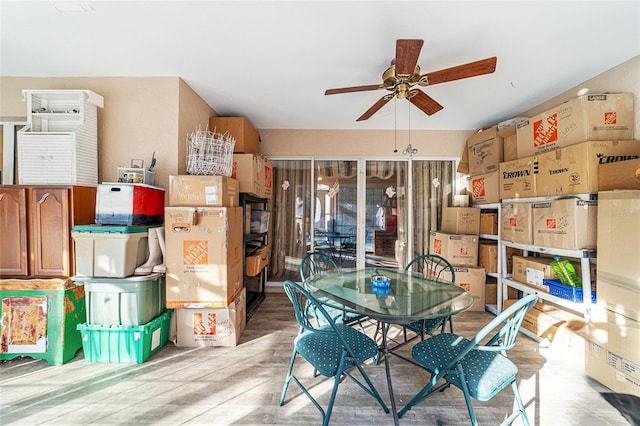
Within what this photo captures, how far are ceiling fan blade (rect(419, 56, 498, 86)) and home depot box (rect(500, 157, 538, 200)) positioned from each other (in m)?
1.53

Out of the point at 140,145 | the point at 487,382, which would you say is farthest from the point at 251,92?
the point at 487,382

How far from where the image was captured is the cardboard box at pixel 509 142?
3.03 m

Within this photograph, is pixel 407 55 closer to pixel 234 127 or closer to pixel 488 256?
pixel 234 127

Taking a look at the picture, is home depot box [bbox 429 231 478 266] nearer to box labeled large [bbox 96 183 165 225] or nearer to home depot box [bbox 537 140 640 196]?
home depot box [bbox 537 140 640 196]

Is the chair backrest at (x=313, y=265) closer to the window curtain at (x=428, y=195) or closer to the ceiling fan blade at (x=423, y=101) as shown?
the window curtain at (x=428, y=195)

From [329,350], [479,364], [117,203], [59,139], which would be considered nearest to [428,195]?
[479,364]

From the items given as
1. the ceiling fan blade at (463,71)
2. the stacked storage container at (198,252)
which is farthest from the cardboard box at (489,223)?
the stacked storage container at (198,252)

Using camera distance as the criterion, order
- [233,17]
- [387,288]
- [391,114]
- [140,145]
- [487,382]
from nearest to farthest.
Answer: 1. [487,382]
2. [233,17]
3. [387,288]
4. [140,145]
5. [391,114]

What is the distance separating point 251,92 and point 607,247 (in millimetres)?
3543

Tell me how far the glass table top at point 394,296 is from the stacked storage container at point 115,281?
4.76 feet

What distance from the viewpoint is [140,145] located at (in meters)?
2.48

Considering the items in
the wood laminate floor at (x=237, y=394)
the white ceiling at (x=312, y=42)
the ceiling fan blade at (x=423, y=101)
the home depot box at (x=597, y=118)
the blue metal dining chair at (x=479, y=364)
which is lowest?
the wood laminate floor at (x=237, y=394)

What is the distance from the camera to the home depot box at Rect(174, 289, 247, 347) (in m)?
2.34

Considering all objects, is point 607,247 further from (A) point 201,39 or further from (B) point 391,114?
(A) point 201,39
